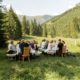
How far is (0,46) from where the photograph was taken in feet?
47.2

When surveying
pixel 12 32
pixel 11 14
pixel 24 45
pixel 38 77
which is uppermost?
pixel 11 14

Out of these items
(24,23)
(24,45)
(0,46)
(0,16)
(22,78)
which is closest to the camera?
(22,78)

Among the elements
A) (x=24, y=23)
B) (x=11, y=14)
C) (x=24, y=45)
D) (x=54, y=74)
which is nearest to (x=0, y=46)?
(x=24, y=45)

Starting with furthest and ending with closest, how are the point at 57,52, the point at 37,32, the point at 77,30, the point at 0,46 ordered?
the point at 37,32
the point at 77,30
the point at 0,46
the point at 57,52

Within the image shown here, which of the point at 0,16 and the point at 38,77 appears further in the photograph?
the point at 0,16

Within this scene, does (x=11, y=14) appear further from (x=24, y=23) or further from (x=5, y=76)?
(x=24, y=23)

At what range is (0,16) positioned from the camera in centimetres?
1327

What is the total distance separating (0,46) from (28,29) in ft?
183

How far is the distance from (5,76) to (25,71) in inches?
39.7

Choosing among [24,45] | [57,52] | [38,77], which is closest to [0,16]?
[24,45]

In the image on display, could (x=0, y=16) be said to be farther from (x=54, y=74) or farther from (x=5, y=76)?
(x=54, y=74)

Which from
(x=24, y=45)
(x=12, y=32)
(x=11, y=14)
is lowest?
(x=24, y=45)

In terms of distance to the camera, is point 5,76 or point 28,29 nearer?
point 5,76

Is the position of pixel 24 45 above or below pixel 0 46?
above
